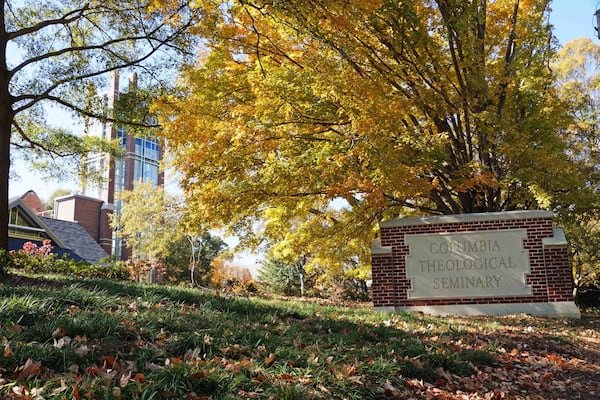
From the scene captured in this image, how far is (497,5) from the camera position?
45.5ft

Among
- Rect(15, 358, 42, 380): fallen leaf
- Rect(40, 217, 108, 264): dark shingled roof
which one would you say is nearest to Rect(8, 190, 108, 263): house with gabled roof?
Rect(40, 217, 108, 264): dark shingled roof

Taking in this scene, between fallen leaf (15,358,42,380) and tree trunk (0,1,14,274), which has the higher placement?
tree trunk (0,1,14,274)

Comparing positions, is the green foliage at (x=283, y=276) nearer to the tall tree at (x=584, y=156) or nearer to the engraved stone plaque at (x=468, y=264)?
the tall tree at (x=584, y=156)

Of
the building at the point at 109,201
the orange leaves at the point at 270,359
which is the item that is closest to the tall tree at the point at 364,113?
the orange leaves at the point at 270,359

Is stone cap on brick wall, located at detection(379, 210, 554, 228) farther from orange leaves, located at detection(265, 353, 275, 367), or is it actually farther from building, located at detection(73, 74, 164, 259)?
building, located at detection(73, 74, 164, 259)

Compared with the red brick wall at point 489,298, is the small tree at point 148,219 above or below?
above

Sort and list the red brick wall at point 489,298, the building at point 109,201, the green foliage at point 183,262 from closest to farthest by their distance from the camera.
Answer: the red brick wall at point 489,298, the green foliage at point 183,262, the building at point 109,201

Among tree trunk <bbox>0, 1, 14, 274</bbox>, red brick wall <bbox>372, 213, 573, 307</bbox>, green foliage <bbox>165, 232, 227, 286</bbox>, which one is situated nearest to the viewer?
tree trunk <bbox>0, 1, 14, 274</bbox>

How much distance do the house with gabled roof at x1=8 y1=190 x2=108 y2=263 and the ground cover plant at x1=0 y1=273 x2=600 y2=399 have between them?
23.5m

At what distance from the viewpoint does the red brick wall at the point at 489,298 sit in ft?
38.5

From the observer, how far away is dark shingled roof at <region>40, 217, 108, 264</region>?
3216 cm

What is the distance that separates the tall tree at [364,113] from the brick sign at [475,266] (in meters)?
0.84

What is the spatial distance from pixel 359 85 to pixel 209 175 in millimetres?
3758

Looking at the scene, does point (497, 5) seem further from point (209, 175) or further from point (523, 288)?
point (209, 175)
